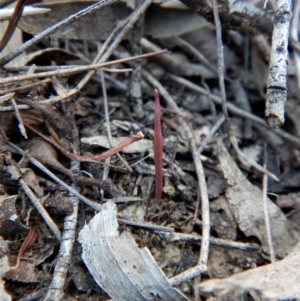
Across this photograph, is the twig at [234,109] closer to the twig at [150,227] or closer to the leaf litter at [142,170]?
the leaf litter at [142,170]

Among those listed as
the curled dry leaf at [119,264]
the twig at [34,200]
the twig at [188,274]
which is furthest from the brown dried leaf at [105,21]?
the twig at [188,274]

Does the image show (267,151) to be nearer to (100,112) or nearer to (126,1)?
(100,112)

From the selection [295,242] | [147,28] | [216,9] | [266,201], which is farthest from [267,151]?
[147,28]

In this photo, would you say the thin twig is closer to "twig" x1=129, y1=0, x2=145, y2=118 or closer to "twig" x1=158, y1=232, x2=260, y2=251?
"twig" x1=158, y1=232, x2=260, y2=251

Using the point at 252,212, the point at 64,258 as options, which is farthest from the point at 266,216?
the point at 64,258

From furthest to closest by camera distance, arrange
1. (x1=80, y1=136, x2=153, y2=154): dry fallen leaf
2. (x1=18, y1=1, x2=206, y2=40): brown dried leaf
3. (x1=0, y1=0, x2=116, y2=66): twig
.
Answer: (x1=18, y1=1, x2=206, y2=40): brown dried leaf → (x1=80, y1=136, x2=153, y2=154): dry fallen leaf → (x1=0, y1=0, x2=116, y2=66): twig

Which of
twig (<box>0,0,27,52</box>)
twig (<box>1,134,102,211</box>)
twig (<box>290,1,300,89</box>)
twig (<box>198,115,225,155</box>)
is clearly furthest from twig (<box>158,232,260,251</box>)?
twig (<box>0,0,27,52</box>)
